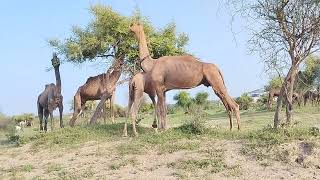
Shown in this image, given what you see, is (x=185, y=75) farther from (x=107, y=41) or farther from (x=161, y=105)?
(x=107, y=41)

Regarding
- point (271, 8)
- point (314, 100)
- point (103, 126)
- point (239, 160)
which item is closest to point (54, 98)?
point (103, 126)

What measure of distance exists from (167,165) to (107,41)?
13.2m

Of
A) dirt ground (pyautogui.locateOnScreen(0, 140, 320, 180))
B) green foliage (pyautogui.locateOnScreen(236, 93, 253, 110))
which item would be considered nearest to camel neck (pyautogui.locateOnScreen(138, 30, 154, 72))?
dirt ground (pyautogui.locateOnScreen(0, 140, 320, 180))

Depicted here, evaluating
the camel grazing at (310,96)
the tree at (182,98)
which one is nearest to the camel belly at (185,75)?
the camel grazing at (310,96)

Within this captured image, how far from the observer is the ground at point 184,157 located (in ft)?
30.6

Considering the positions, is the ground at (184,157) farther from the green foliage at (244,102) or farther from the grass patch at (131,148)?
the green foliage at (244,102)

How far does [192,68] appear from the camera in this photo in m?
13.1

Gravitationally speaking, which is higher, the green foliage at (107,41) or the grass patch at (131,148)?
the green foliage at (107,41)

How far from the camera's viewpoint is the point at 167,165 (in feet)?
32.3

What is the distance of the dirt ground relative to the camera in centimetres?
921

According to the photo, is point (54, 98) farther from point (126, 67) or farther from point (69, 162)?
point (69, 162)

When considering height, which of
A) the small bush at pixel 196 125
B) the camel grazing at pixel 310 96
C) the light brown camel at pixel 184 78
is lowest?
the small bush at pixel 196 125

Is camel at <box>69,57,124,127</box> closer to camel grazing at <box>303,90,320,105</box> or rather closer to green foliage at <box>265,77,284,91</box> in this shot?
green foliage at <box>265,77,284,91</box>

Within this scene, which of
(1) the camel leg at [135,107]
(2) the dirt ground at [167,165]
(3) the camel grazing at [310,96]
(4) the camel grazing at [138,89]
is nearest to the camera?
(2) the dirt ground at [167,165]
